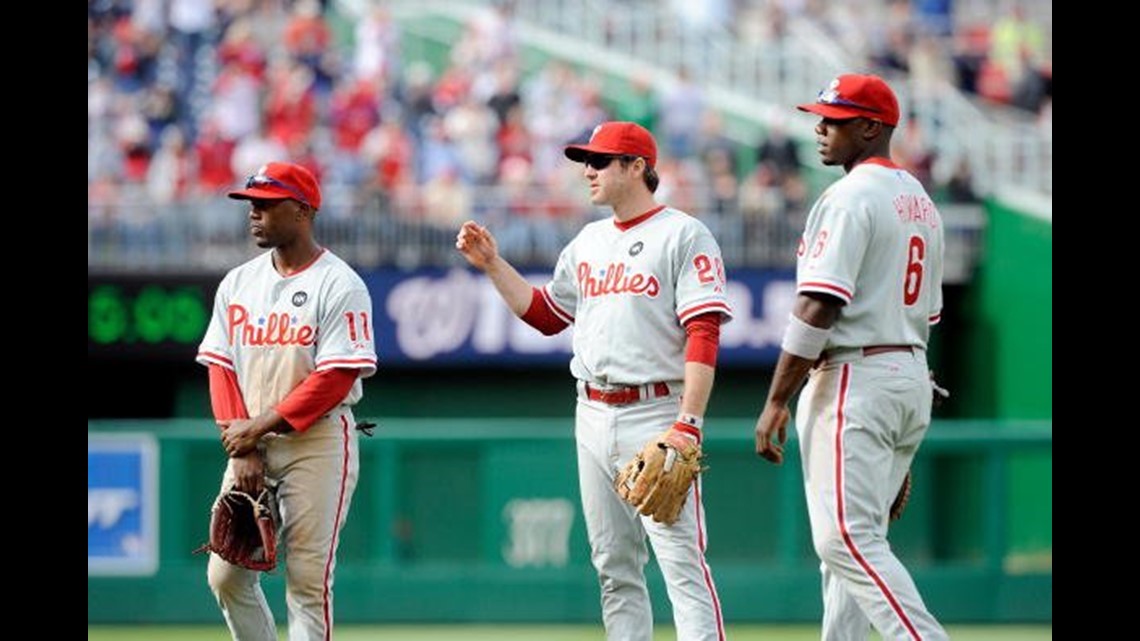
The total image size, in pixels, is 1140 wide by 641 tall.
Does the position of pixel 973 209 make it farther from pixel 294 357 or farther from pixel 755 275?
pixel 294 357

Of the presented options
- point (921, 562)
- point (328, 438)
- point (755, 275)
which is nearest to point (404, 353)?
point (755, 275)

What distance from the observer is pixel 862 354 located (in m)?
6.25

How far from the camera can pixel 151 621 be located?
34.1 ft

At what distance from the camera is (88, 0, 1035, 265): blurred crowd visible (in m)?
12.8

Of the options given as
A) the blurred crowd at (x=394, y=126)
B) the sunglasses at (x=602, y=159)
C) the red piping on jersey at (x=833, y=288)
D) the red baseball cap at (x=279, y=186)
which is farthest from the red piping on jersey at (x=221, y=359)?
the blurred crowd at (x=394, y=126)

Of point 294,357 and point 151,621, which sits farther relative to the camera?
point 151,621

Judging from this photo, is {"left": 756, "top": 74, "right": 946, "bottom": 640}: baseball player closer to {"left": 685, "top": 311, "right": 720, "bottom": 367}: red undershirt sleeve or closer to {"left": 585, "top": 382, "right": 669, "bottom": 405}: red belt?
{"left": 685, "top": 311, "right": 720, "bottom": 367}: red undershirt sleeve

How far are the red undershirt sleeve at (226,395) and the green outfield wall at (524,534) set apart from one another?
3.85 metres

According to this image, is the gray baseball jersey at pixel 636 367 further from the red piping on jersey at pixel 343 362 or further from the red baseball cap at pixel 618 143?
the red piping on jersey at pixel 343 362

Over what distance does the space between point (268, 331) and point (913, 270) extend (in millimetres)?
2051

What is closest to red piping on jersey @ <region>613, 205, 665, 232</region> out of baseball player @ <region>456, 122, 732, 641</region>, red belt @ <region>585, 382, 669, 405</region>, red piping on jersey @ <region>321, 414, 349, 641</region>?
baseball player @ <region>456, 122, 732, 641</region>

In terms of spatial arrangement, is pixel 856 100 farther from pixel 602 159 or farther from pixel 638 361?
pixel 638 361

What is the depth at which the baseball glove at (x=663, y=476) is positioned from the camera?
626 cm

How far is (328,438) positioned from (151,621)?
4.17 meters
